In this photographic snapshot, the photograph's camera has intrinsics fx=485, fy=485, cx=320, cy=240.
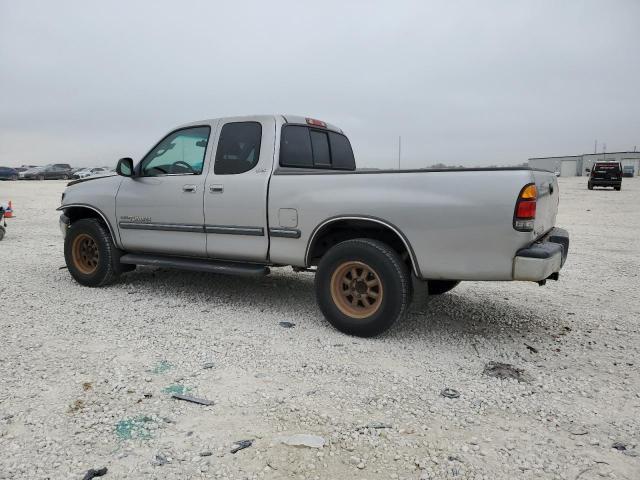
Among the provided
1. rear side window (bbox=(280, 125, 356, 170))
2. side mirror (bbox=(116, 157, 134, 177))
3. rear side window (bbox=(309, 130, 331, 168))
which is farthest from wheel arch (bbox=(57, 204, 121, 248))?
rear side window (bbox=(309, 130, 331, 168))

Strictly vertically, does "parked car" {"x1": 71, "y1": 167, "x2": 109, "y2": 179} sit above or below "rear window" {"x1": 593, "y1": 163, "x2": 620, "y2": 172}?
below

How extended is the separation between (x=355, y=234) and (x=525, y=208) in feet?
5.05

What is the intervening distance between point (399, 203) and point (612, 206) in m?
18.5

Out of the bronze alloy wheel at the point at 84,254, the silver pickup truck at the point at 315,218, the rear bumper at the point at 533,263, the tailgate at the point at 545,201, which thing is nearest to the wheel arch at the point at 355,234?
the silver pickup truck at the point at 315,218

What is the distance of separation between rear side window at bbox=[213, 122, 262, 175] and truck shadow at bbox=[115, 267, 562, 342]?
152cm

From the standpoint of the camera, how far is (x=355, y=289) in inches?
173

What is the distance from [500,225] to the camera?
368 cm

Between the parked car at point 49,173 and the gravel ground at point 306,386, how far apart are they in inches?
1661

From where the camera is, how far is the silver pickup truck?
12.3 feet

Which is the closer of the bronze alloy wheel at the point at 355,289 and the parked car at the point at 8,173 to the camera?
the bronze alloy wheel at the point at 355,289

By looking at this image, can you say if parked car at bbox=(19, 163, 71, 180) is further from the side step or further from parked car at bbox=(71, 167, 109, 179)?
the side step

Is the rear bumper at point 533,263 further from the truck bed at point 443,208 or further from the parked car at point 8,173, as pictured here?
the parked car at point 8,173

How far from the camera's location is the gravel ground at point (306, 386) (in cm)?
254

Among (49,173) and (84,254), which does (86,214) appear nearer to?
(84,254)
